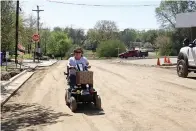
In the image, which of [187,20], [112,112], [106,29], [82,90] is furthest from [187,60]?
[106,29]

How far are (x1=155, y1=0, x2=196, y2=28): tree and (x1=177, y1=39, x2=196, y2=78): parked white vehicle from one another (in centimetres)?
7159

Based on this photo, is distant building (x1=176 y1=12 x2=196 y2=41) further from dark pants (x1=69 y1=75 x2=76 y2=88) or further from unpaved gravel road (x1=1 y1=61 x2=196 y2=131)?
dark pants (x1=69 y1=75 x2=76 y2=88)

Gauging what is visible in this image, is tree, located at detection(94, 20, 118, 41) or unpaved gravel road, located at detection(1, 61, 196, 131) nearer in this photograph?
unpaved gravel road, located at detection(1, 61, 196, 131)

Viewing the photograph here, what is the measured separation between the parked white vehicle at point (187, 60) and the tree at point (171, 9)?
71.6 meters

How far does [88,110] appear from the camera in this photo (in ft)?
34.3

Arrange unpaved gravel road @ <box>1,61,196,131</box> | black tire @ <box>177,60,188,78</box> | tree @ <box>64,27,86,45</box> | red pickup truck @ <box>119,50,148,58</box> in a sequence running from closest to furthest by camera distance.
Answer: unpaved gravel road @ <box>1,61,196,131</box> < black tire @ <box>177,60,188,78</box> < red pickup truck @ <box>119,50,148,58</box> < tree @ <box>64,27,86,45</box>

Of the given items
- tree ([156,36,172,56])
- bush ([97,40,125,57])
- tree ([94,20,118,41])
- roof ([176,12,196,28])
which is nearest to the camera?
roof ([176,12,196,28])

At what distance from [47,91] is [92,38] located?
346 ft

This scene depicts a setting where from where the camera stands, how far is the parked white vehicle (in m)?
19.1

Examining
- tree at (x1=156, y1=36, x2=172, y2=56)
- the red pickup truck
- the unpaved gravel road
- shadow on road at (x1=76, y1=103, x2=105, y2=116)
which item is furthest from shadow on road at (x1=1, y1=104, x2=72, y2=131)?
tree at (x1=156, y1=36, x2=172, y2=56)

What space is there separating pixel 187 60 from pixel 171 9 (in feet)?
243

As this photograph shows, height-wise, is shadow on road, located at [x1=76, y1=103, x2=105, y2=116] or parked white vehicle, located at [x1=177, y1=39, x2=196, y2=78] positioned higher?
parked white vehicle, located at [x1=177, y1=39, x2=196, y2=78]

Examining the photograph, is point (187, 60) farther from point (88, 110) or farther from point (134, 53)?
point (134, 53)

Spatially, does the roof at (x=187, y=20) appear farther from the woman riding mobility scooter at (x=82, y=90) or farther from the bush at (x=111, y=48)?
the bush at (x=111, y=48)
